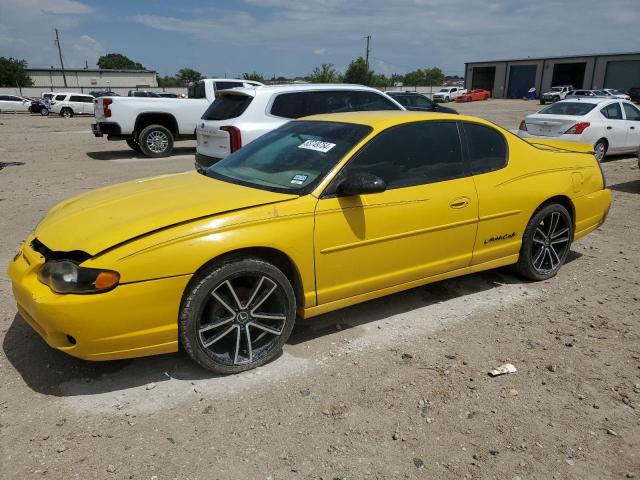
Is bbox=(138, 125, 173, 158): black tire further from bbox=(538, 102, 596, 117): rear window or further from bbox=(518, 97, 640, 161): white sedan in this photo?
bbox=(538, 102, 596, 117): rear window

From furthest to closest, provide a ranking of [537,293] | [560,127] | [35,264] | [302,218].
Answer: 1. [560,127]
2. [537,293]
3. [302,218]
4. [35,264]

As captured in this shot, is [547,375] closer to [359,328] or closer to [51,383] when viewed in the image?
[359,328]

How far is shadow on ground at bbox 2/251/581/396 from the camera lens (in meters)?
3.13

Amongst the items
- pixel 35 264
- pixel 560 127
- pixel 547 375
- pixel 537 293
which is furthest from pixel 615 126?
pixel 35 264

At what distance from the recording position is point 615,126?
11617 mm

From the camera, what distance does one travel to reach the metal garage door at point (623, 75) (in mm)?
52131

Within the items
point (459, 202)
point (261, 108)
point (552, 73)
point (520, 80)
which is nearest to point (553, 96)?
point (552, 73)

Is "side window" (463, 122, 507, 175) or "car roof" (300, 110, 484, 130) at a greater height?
"car roof" (300, 110, 484, 130)

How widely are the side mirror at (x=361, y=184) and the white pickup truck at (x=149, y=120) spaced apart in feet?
31.1

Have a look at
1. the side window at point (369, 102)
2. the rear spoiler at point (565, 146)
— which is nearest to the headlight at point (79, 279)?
the rear spoiler at point (565, 146)

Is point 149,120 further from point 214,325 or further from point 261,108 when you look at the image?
point 214,325

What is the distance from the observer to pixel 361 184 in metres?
3.28

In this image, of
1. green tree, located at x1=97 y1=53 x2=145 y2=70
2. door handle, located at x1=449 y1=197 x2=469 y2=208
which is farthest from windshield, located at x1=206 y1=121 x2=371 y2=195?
green tree, located at x1=97 y1=53 x2=145 y2=70

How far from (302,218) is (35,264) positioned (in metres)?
1.65
